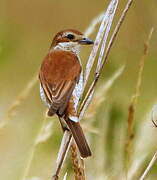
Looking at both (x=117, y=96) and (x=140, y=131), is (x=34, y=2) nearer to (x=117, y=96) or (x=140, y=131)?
(x=117, y=96)

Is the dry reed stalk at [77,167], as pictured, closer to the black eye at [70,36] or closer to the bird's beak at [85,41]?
the bird's beak at [85,41]

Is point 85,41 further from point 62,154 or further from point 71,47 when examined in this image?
point 62,154

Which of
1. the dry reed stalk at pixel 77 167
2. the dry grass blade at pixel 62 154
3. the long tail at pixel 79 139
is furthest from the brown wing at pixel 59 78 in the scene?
the dry reed stalk at pixel 77 167

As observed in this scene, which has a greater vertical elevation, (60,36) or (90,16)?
(60,36)

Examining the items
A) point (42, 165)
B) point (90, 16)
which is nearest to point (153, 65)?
point (42, 165)

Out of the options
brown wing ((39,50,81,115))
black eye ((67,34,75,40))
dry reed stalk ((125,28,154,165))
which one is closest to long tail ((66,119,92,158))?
brown wing ((39,50,81,115))

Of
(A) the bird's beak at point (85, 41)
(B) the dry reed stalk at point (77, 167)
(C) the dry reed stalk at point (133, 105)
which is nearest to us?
(B) the dry reed stalk at point (77, 167)

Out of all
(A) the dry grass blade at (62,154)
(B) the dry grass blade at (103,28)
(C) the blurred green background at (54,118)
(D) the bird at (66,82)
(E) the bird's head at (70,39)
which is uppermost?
(B) the dry grass blade at (103,28)

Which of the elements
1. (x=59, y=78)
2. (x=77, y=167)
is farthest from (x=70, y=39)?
(x=77, y=167)
